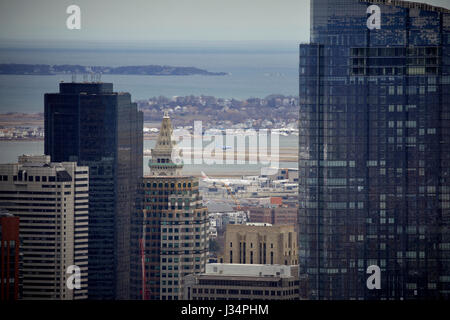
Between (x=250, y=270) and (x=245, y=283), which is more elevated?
(x=250, y=270)

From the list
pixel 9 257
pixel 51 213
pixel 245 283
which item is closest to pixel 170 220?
pixel 51 213

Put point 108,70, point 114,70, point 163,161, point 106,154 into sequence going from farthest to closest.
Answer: point 106,154 < point 163,161 < point 108,70 < point 114,70

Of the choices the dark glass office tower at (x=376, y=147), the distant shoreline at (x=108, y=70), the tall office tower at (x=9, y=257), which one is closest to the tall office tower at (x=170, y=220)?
the distant shoreline at (x=108, y=70)

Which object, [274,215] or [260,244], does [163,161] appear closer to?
[274,215]
